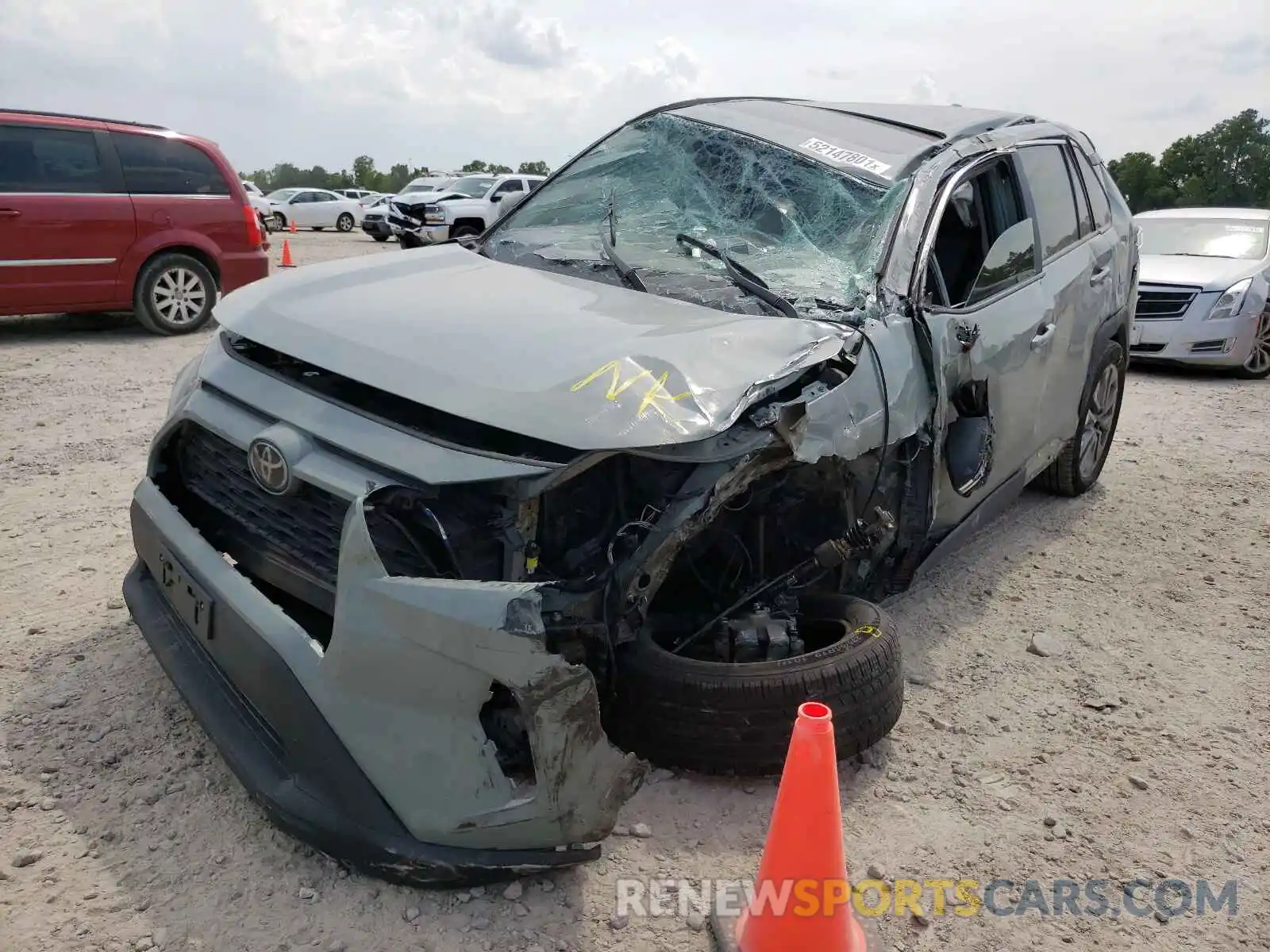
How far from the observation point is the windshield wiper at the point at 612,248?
3.02m

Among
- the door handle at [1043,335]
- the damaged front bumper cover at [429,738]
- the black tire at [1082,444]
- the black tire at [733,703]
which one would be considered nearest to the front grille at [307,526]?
the damaged front bumper cover at [429,738]

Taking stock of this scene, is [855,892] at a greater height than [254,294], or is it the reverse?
[254,294]

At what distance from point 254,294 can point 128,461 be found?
237 cm

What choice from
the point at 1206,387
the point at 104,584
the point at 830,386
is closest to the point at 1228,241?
the point at 1206,387

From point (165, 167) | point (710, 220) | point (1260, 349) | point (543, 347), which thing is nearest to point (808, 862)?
point (543, 347)

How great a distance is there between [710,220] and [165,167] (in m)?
6.71

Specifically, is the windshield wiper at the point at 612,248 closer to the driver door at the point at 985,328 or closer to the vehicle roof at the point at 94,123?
the driver door at the point at 985,328

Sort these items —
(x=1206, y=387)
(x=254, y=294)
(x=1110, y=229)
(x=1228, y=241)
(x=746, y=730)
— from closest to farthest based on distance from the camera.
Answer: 1. (x=746, y=730)
2. (x=254, y=294)
3. (x=1110, y=229)
4. (x=1206, y=387)
5. (x=1228, y=241)

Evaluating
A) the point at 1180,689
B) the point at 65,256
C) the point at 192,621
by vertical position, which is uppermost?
the point at 65,256

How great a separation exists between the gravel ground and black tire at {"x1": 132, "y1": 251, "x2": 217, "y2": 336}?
13.1 feet

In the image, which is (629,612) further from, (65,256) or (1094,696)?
(65,256)

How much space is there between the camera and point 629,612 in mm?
2312

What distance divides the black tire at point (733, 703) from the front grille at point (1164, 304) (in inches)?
283

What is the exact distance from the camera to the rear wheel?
27.8 feet
